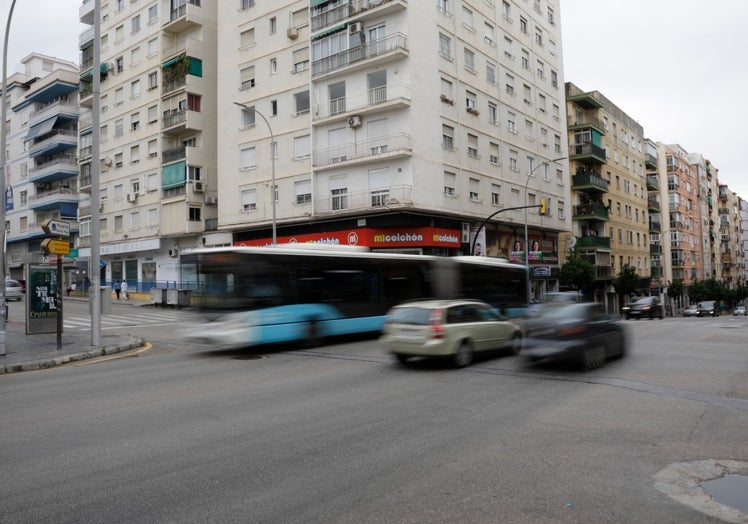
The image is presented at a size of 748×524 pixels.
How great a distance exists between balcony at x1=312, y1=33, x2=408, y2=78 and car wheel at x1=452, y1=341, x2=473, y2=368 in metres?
22.9

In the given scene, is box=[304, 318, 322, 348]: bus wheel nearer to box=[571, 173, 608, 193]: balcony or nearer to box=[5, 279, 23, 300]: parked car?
box=[5, 279, 23, 300]: parked car

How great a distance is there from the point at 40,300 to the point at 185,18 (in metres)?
29.2

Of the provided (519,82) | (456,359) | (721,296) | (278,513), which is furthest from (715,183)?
(278,513)

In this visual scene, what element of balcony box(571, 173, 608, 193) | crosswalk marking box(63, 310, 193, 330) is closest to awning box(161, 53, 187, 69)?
crosswalk marking box(63, 310, 193, 330)

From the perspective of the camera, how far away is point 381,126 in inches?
1251

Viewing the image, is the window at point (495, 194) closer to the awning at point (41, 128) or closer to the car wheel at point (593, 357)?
the car wheel at point (593, 357)

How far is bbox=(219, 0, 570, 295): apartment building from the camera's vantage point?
31.3 meters

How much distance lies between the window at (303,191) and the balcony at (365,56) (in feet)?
20.7

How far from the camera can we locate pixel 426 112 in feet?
104

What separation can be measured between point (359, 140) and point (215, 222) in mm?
13270

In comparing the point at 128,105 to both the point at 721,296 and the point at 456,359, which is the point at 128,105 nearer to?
the point at 456,359

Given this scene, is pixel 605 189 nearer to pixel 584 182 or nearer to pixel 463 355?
pixel 584 182

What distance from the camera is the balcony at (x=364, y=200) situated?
30562 mm

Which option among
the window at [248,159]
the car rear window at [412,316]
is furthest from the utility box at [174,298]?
the car rear window at [412,316]
